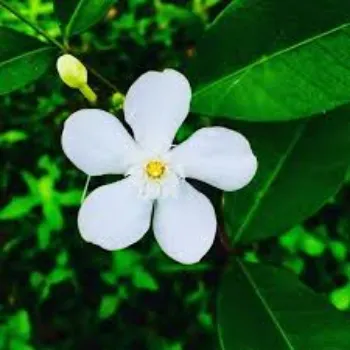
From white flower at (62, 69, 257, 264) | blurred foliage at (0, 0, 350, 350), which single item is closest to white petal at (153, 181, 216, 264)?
white flower at (62, 69, 257, 264)

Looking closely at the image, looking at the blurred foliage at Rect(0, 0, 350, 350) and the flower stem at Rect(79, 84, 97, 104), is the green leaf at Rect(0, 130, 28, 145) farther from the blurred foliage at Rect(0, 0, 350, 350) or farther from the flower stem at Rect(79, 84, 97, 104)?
the flower stem at Rect(79, 84, 97, 104)

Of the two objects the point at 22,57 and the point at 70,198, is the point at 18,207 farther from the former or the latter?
the point at 22,57

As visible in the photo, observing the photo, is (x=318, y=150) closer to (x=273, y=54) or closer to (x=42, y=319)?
(x=273, y=54)

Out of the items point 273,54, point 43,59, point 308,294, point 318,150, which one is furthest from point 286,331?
point 43,59

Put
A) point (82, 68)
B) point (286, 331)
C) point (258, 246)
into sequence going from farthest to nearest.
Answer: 1. point (258, 246)
2. point (286, 331)
3. point (82, 68)

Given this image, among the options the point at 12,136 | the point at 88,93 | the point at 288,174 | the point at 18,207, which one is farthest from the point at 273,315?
the point at 12,136

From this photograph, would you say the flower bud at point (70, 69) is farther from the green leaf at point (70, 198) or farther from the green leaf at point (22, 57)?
the green leaf at point (70, 198)

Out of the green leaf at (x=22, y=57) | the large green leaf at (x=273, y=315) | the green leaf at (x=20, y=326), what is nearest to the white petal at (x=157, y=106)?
the green leaf at (x=22, y=57)
